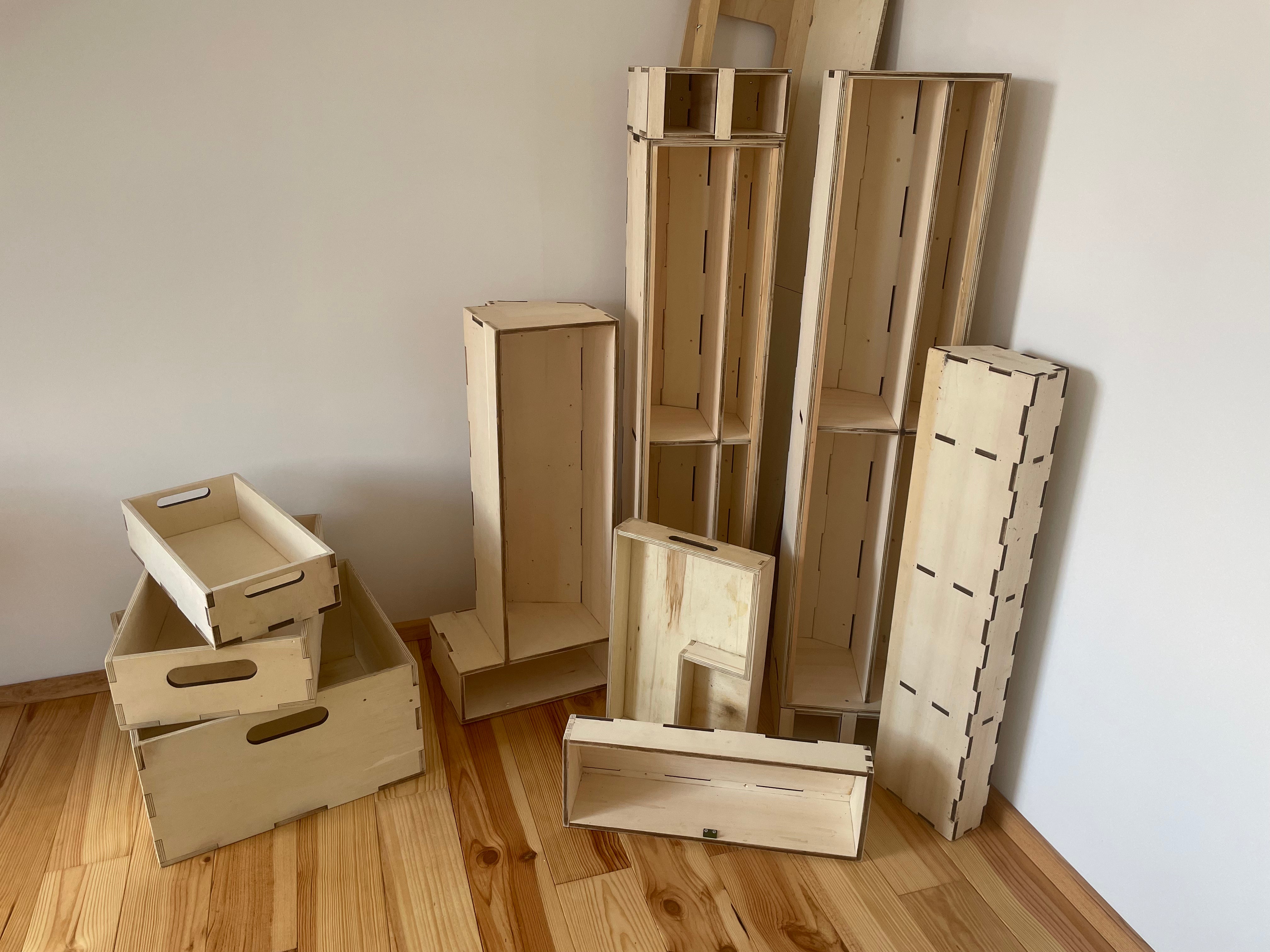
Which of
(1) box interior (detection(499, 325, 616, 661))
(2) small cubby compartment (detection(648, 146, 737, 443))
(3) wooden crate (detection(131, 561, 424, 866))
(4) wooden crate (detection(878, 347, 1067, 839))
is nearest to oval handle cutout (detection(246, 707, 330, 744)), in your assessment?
(3) wooden crate (detection(131, 561, 424, 866))

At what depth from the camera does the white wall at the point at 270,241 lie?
1795mm

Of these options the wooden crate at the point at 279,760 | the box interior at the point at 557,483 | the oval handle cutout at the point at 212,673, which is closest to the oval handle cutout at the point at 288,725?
the wooden crate at the point at 279,760

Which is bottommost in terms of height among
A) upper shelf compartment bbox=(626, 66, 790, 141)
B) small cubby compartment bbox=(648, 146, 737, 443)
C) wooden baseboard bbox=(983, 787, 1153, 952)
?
wooden baseboard bbox=(983, 787, 1153, 952)

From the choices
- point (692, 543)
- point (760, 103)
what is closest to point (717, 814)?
point (692, 543)

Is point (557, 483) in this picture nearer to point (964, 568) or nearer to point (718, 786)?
point (718, 786)

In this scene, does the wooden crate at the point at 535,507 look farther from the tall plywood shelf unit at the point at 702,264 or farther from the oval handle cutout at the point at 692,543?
the oval handle cutout at the point at 692,543

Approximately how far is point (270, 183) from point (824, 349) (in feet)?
4.07

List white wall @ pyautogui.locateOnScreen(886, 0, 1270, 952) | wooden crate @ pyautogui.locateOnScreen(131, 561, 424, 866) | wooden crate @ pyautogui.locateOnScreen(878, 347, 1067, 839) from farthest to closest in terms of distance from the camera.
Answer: wooden crate @ pyautogui.locateOnScreen(131, 561, 424, 866) → wooden crate @ pyautogui.locateOnScreen(878, 347, 1067, 839) → white wall @ pyautogui.locateOnScreen(886, 0, 1270, 952)

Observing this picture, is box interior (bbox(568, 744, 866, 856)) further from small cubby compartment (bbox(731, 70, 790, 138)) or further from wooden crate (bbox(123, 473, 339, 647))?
small cubby compartment (bbox(731, 70, 790, 138))

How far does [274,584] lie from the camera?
1605mm

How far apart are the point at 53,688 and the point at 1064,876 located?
7.53 feet

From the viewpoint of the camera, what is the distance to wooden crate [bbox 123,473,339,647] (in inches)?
61.9

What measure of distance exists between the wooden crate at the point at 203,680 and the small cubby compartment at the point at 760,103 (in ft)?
4.34

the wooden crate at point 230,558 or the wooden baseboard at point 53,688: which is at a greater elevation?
the wooden crate at point 230,558
